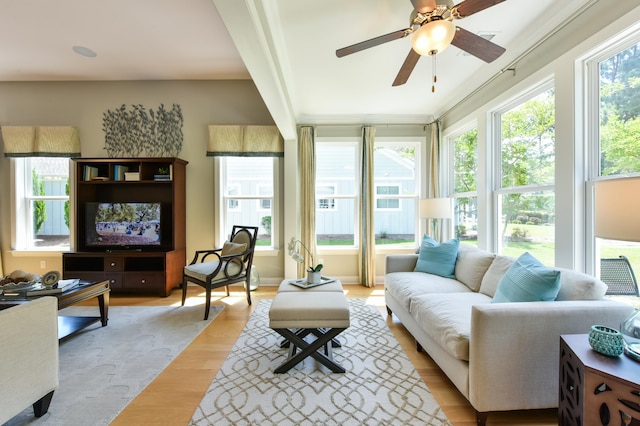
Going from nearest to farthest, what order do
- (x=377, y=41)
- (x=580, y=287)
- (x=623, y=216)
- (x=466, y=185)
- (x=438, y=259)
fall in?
(x=623, y=216) < (x=580, y=287) < (x=377, y=41) < (x=438, y=259) < (x=466, y=185)

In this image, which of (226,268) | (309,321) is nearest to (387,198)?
(226,268)

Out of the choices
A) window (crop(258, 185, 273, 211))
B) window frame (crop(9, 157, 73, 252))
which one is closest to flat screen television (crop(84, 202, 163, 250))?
window frame (crop(9, 157, 73, 252))

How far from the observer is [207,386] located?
1.78 meters

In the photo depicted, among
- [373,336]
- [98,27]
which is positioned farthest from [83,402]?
[98,27]

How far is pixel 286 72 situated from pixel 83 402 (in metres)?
3.12

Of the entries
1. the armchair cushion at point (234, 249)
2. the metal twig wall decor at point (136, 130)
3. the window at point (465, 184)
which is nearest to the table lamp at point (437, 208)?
the window at point (465, 184)

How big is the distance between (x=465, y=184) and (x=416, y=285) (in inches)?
77.8

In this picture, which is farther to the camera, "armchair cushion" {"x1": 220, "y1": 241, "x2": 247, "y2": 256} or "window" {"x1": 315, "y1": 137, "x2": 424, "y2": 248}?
"window" {"x1": 315, "y1": 137, "x2": 424, "y2": 248}

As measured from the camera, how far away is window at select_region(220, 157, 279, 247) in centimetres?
416

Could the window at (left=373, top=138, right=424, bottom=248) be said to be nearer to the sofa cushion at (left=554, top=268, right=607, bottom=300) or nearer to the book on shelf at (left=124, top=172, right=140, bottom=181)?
the sofa cushion at (left=554, top=268, right=607, bottom=300)

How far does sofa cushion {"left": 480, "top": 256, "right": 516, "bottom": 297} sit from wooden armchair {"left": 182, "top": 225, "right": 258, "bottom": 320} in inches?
99.8

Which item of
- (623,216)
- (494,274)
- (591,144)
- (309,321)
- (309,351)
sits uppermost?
(591,144)

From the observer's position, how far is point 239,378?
1847mm

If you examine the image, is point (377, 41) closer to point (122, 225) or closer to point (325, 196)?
point (325, 196)
